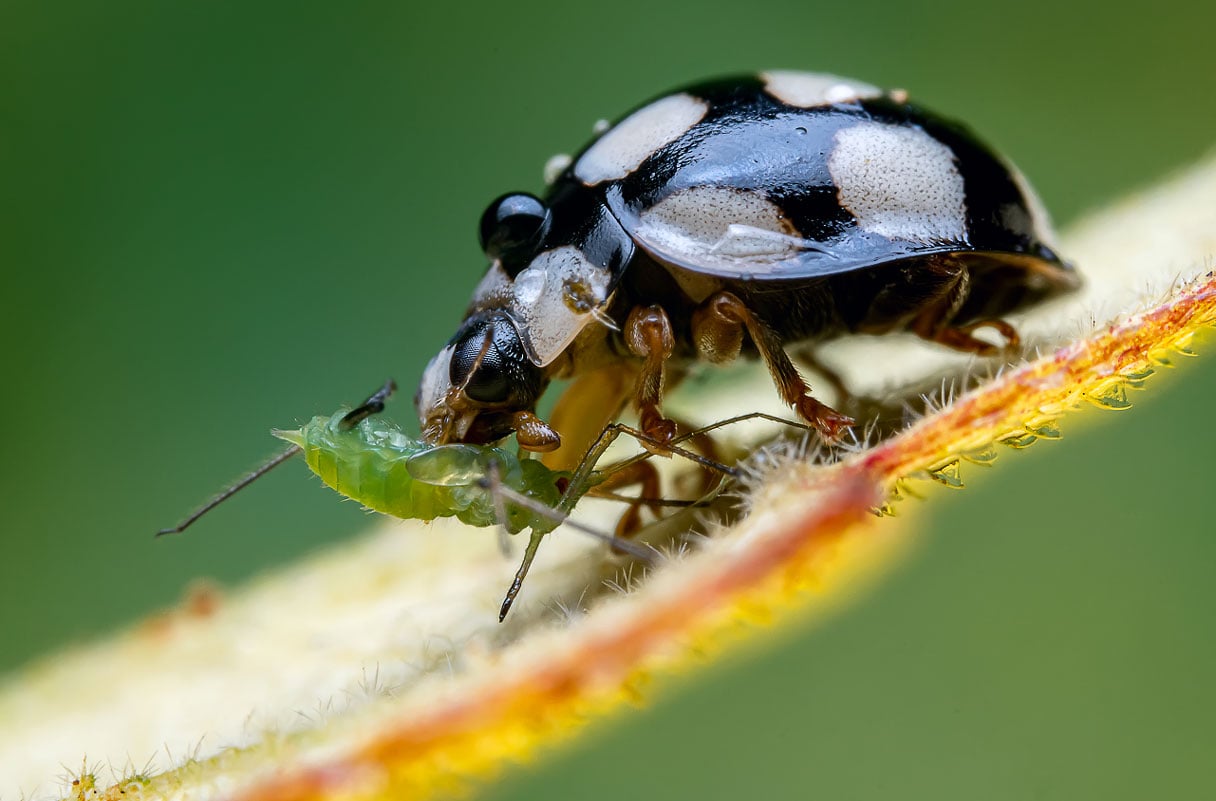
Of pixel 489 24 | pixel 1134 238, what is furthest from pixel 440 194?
pixel 1134 238

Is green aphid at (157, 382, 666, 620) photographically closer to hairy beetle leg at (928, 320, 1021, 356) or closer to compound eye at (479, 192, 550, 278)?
compound eye at (479, 192, 550, 278)

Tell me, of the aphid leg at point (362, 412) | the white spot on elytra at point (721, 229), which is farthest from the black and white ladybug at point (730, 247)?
the aphid leg at point (362, 412)

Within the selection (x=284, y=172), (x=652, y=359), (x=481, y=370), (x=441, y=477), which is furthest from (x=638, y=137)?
(x=284, y=172)

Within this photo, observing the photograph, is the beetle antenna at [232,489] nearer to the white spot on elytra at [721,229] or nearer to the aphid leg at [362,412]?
the aphid leg at [362,412]

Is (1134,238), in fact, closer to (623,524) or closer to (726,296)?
(726,296)

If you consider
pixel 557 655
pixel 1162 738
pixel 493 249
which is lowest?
pixel 1162 738

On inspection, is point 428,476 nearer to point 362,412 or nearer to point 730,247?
point 362,412

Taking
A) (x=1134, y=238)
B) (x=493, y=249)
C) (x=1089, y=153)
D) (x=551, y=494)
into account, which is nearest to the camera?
(x=551, y=494)
